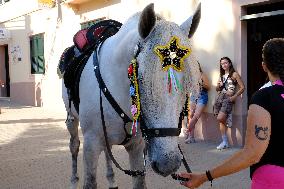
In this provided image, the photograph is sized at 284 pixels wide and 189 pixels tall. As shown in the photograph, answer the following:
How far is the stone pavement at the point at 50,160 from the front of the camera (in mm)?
5660

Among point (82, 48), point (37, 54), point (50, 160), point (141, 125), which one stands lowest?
point (50, 160)

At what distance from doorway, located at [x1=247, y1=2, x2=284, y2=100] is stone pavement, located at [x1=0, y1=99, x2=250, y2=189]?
1.50 meters

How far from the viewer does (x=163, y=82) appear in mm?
2570

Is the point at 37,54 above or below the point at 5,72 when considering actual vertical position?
above

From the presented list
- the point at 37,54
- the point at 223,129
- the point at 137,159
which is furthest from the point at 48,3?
the point at 137,159

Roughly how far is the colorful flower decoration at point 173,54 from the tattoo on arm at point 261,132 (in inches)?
25.4

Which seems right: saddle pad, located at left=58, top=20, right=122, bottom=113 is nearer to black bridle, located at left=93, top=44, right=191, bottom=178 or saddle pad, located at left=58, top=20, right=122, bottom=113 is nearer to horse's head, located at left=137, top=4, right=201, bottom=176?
black bridle, located at left=93, top=44, right=191, bottom=178

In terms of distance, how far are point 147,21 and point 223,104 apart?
214 inches

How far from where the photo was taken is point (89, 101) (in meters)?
3.49

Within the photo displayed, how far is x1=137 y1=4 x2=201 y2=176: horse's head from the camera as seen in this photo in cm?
257

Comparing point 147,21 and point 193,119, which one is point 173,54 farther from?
point 193,119

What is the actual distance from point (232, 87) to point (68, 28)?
8143mm

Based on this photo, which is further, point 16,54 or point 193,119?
point 16,54

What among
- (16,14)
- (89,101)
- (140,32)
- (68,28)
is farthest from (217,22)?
(16,14)
